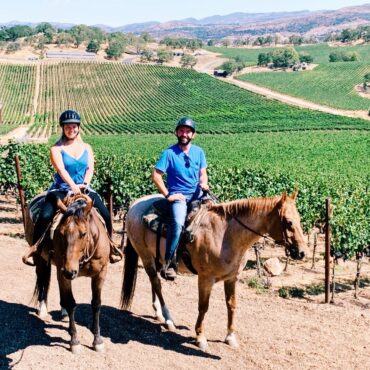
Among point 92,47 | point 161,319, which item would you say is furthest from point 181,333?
point 92,47

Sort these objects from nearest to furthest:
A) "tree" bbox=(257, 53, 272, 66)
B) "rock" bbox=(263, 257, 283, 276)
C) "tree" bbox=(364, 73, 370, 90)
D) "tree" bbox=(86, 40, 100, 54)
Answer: "rock" bbox=(263, 257, 283, 276) < "tree" bbox=(364, 73, 370, 90) < "tree" bbox=(257, 53, 272, 66) < "tree" bbox=(86, 40, 100, 54)

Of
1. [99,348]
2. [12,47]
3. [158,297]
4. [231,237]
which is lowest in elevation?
[99,348]

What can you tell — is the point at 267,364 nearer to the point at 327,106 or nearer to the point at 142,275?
the point at 142,275

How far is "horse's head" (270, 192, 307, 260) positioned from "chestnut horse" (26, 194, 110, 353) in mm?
2682

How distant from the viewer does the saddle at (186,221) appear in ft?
26.4

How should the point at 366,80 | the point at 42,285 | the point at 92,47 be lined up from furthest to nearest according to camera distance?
the point at 92,47 → the point at 366,80 → the point at 42,285

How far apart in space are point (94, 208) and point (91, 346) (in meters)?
2.17

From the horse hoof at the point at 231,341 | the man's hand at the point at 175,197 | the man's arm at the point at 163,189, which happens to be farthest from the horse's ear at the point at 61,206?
the horse hoof at the point at 231,341

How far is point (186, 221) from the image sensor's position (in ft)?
26.8

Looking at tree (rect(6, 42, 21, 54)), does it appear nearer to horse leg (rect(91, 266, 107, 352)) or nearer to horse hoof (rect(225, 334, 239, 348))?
horse leg (rect(91, 266, 107, 352))

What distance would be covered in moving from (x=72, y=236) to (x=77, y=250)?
0.69ft

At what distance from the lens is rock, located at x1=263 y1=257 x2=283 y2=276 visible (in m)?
15.0

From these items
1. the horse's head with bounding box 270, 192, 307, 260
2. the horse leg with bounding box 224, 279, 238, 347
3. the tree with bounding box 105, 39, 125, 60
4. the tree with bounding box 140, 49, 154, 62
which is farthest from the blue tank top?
the tree with bounding box 105, 39, 125, 60

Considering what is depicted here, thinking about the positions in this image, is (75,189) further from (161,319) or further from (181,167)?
(161,319)
